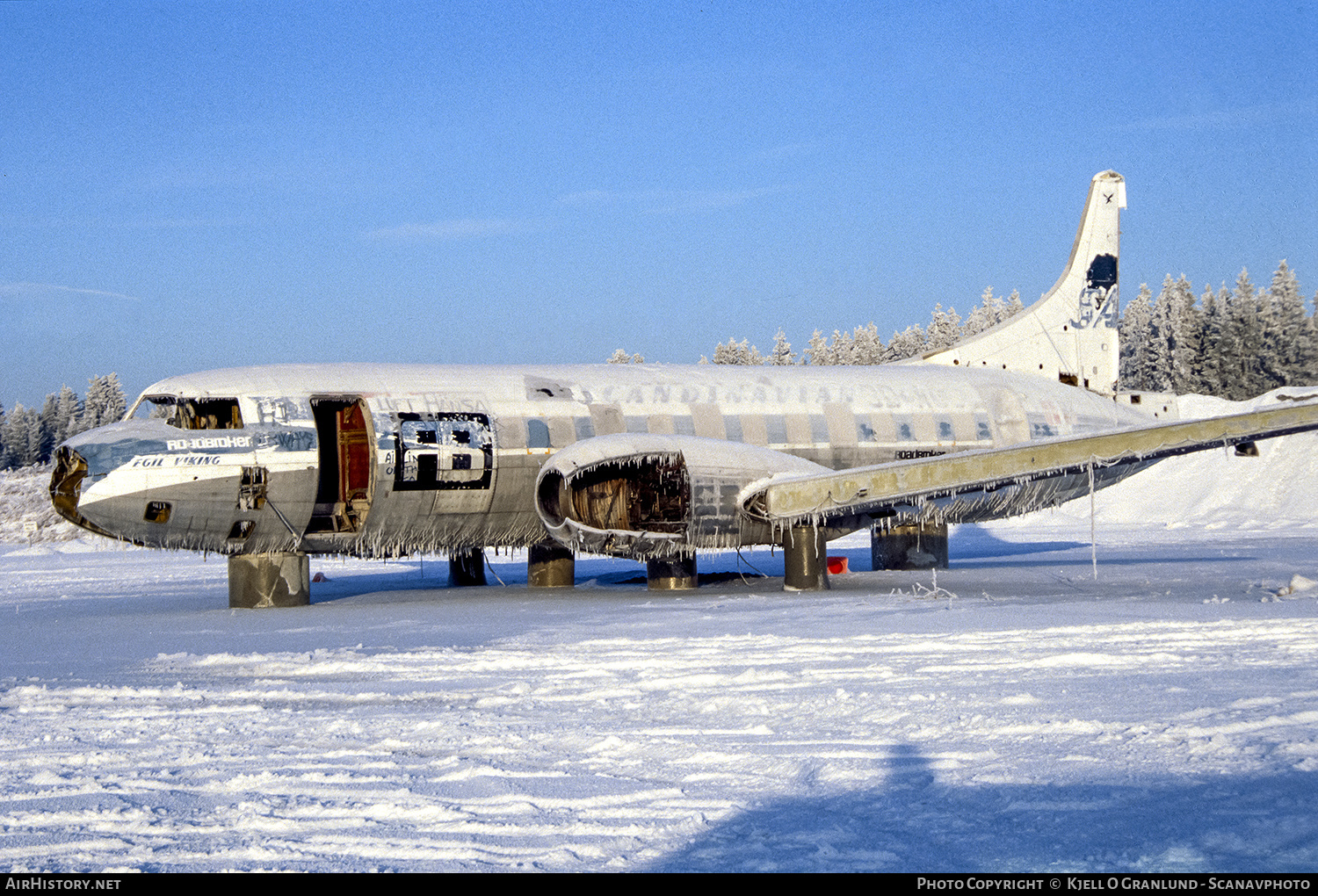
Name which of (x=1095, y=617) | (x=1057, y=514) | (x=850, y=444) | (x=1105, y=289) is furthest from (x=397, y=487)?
(x=1057, y=514)

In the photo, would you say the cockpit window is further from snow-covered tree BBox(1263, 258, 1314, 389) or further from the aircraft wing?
snow-covered tree BBox(1263, 258, 1314, 389)

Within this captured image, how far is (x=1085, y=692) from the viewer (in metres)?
9.66

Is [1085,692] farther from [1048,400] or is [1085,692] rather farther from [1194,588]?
[1048,400]

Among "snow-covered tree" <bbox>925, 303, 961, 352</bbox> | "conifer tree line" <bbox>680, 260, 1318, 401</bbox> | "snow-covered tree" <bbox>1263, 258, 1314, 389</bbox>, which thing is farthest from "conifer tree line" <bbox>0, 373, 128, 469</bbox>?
"snow-covered tree" <bbox>1263, 258, 1314, 389</bbox>

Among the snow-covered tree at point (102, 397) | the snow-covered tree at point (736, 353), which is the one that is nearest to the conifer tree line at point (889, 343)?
the snow-covered tree at point (736, 353)

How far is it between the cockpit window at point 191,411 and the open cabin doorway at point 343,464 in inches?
50.6

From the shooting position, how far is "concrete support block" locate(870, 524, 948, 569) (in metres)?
25.3

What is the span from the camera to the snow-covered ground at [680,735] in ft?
19.6

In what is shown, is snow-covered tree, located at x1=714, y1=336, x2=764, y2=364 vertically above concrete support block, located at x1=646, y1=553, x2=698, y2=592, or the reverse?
snow-covered tree, located at x1=714, y1=336, x2=764, y2=364

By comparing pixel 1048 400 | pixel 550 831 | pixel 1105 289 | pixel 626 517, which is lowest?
pixel 550 831

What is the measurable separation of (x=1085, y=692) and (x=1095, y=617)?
554cm

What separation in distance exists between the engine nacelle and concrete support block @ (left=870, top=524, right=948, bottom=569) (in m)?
6.41

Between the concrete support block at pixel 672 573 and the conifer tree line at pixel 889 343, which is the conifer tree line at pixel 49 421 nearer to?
the conifer tree line at pixel 889 343

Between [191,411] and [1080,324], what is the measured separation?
702 inches
